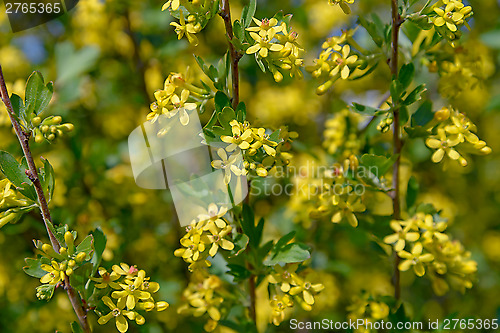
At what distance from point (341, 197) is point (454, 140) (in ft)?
1.25

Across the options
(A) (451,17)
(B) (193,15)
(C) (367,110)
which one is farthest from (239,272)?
(A) (451,17)

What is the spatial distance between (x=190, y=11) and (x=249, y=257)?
0.71m

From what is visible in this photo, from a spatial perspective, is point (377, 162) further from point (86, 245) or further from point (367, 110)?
point (86, 245)

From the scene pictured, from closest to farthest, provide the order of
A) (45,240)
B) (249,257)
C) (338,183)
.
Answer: (249,257) < (338,183) < (45,240)

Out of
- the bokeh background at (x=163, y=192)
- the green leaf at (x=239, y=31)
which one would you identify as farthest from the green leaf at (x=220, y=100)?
the bokeh background at (x=163, y=192)

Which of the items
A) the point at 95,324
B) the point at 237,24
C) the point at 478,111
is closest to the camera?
the point at 237,24

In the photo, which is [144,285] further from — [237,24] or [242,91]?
[242,91]

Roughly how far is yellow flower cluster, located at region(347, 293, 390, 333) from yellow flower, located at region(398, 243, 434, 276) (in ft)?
0.73

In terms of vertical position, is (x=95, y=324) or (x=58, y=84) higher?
(x=58, y=84)

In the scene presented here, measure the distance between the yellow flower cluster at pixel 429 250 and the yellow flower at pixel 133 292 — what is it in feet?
2.42

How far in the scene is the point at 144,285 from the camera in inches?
49.7

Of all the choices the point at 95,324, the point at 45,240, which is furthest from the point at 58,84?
the point at 95,324

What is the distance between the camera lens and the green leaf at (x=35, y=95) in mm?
1256

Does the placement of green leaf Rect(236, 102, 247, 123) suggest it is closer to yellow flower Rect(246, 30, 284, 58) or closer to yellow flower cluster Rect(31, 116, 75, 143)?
yellow flower Rect(246, 30, 284, 58)
